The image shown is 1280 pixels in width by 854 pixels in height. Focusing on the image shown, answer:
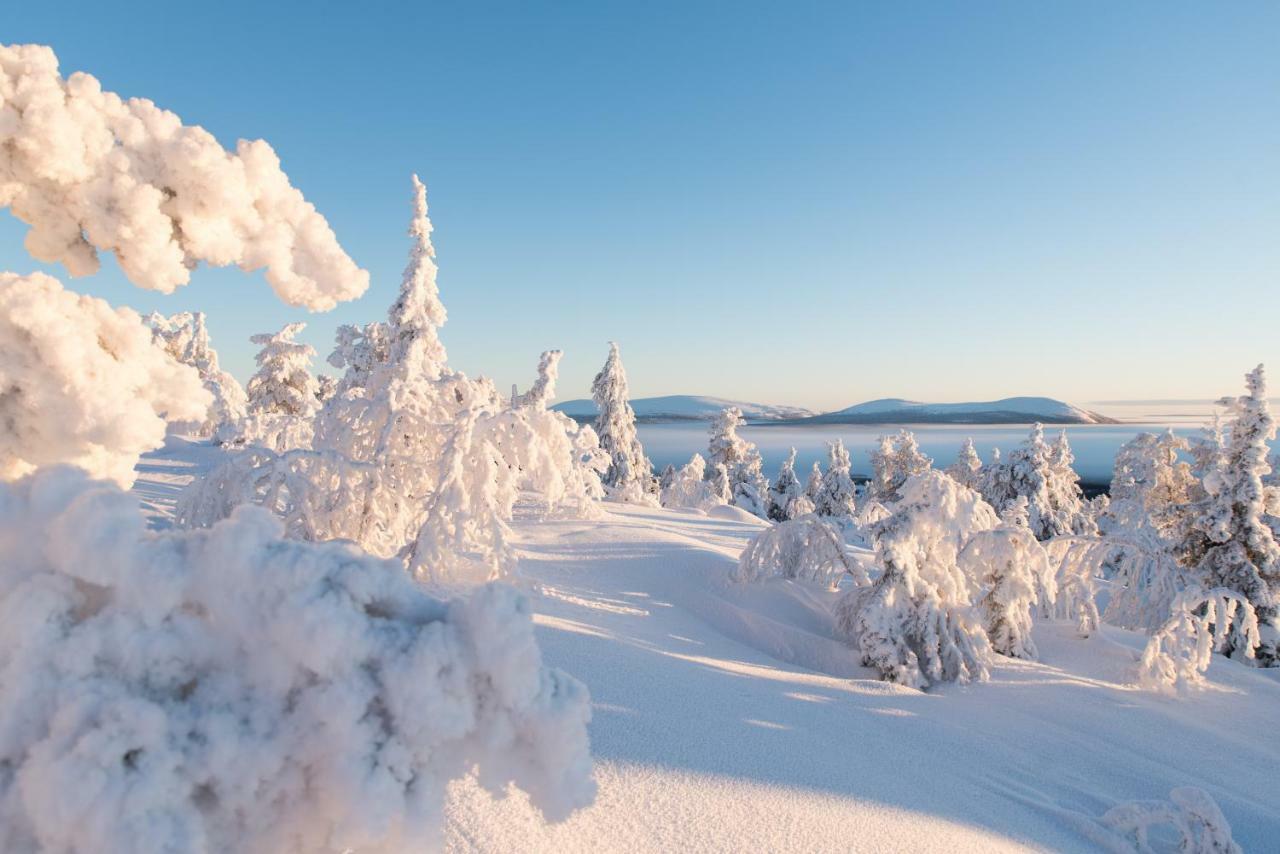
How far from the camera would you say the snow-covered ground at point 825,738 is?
12.1 ft

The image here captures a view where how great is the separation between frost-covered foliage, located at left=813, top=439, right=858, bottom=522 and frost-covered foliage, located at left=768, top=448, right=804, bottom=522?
1813 mm

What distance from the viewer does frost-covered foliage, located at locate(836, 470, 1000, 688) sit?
765cm

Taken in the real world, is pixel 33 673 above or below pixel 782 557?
above

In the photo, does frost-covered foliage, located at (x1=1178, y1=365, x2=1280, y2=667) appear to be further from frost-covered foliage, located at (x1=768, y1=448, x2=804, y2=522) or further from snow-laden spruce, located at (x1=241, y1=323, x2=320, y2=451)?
frost-covered foliage, located at (x1=768, y1=448, x2=804, y2=522)

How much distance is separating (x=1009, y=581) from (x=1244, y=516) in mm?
8763

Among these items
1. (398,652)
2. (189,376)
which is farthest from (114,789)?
(189,376)

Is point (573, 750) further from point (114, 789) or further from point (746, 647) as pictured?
point (746, 647)

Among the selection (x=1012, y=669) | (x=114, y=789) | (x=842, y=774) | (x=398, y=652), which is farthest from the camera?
(x=1012, y=669)

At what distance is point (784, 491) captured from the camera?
4728cm

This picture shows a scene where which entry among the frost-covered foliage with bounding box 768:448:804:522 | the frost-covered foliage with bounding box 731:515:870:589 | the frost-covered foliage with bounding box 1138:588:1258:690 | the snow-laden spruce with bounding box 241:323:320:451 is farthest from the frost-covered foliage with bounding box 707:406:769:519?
the frost-covered foliage with bounding box 1138:588:1258:690

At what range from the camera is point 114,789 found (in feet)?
5.04

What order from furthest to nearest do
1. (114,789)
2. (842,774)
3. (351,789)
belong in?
1. (842,774)
2. (351,789)
3. (114,789)

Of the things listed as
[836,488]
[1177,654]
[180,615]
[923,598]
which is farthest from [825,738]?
[836,488]

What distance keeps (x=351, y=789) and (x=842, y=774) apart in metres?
4.08
